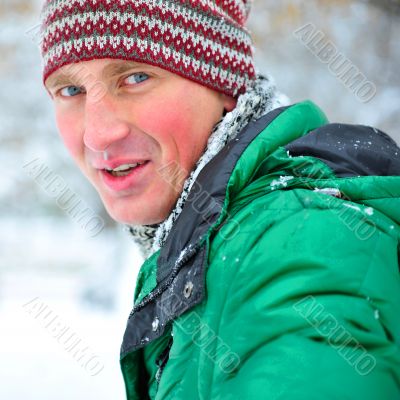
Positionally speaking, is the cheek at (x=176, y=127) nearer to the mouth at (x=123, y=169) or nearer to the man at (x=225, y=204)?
the man at (x=225, y=204)

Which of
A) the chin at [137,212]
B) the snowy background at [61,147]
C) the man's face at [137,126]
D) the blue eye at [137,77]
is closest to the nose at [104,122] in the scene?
the man's face at [137,126]

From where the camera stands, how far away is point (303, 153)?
1.51m

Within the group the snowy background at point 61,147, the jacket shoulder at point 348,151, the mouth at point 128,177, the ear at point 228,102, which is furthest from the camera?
the snowy background at point 61,147

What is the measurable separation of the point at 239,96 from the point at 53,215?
21411 millimetres

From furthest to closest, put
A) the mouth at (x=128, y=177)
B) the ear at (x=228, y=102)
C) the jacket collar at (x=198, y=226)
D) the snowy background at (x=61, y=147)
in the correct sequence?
the snowy background at (x=61, y=147), the ear at (x=228, y=102), the mouth at (x=128, y=177), the jacket collar at (x=198, y=226)

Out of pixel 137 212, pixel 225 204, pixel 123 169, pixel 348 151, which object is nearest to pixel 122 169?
pixel 123 169

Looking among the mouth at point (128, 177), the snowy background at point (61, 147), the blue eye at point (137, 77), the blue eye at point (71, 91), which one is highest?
the snowy background at point (61, 147)

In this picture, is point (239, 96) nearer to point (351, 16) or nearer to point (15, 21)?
point (351, 16)

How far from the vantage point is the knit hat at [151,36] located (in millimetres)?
1778

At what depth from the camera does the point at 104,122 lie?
173 cm

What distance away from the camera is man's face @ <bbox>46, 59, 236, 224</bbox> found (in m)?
1.74

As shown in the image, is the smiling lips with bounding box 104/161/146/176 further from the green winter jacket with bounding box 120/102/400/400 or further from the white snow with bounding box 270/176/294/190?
the white snow with bounding box 270/176/294/190

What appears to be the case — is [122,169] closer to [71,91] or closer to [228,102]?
[71,91]

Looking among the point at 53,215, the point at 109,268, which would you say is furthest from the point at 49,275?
the point at 53,215
